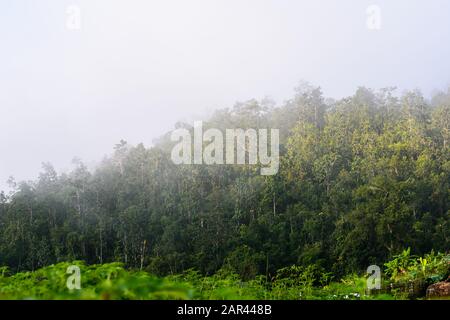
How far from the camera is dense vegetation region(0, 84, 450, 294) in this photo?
3369 centimetres

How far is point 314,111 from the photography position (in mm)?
58406

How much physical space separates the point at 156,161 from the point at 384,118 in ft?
78.7

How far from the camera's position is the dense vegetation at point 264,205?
1326 inches

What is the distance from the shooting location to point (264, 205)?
42906mm

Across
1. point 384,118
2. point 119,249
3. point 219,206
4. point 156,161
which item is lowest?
point 119,249

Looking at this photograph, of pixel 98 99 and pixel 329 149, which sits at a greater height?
pixel 98 99

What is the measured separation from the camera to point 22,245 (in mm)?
40906

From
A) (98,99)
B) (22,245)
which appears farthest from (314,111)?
(98,99)

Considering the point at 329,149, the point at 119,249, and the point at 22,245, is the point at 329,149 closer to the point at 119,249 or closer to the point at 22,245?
the point at 119,249

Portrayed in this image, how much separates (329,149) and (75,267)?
4644cm
